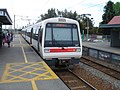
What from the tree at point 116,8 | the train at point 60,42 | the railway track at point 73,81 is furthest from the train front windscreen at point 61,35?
the tree at point 116,8

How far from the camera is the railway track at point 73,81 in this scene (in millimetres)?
10242

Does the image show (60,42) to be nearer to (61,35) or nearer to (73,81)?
(61,35)

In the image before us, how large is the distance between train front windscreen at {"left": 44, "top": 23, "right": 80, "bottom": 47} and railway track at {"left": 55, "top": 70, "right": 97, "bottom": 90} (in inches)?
64.8

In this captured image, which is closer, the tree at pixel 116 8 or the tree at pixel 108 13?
the tree at pixel 108 13

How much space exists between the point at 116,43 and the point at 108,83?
1975 centimetres

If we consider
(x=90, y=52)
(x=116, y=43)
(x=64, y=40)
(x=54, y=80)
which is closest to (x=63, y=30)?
(x=64, y=40)

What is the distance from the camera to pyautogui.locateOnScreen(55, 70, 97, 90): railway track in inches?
403

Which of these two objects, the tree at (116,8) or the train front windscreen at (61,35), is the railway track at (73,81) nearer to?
the train front windscreen at (61,35)

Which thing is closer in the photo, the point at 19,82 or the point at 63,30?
the point at 19,82

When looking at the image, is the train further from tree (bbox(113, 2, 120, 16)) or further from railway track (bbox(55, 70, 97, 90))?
tree (bbox(113, 2, 120, 16))

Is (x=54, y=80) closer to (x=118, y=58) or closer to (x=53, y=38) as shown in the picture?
(x=53, y=38)

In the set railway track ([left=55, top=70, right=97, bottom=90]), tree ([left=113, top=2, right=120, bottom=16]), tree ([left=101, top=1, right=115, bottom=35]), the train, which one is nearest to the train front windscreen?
the train

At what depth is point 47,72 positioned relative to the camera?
10172 millimetres

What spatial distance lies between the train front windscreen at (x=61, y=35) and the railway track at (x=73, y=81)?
165 cm
